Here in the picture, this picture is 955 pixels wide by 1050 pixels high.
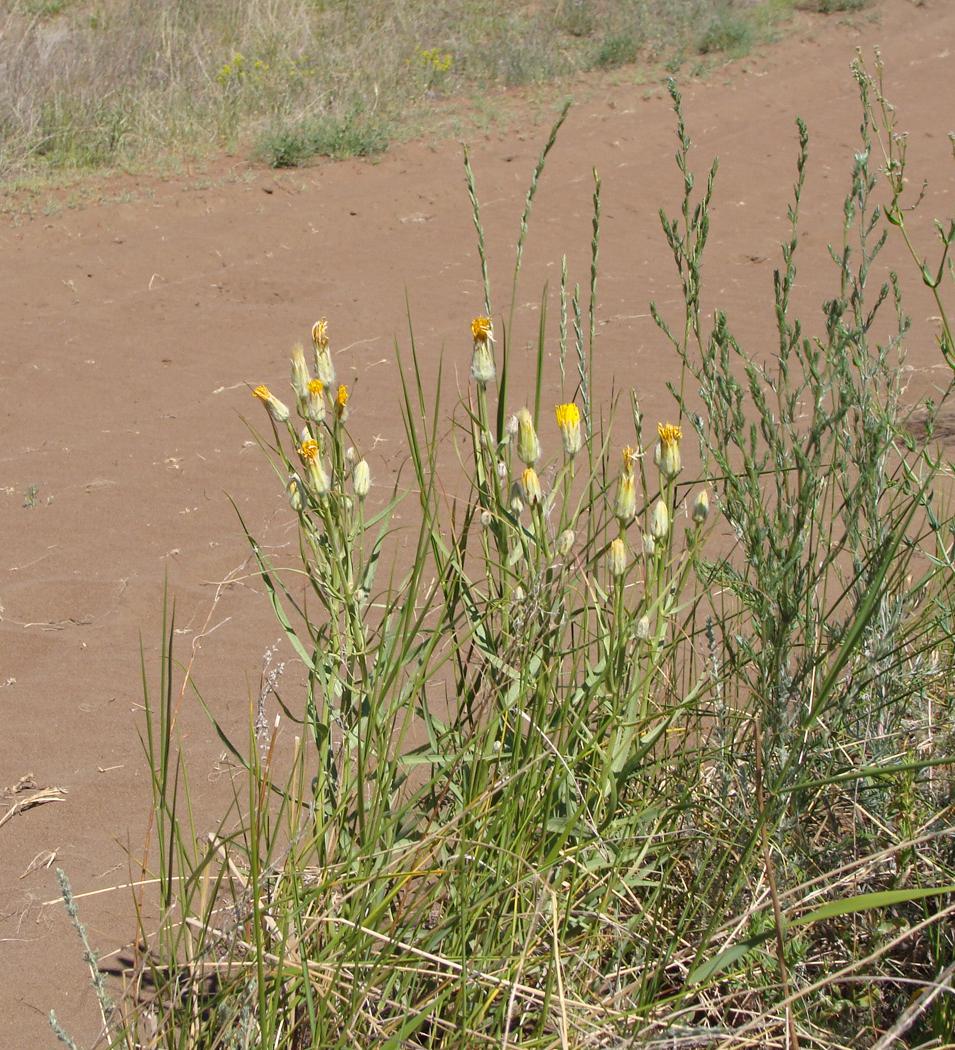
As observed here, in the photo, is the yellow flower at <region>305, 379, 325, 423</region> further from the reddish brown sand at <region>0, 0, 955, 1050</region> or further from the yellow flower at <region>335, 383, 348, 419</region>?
the reddish brown sand at <region>0, 0, 955, 1050</region>

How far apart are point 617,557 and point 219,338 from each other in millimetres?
4568

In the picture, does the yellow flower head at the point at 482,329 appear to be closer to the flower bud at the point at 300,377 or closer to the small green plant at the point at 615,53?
the flower bud at the point at 300,377

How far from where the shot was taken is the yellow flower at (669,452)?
172 centimetres

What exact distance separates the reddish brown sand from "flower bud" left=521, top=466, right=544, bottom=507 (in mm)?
863

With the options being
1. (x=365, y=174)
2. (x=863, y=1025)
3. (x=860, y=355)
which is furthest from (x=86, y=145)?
(x=863, y=1025)

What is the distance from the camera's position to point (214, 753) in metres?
2.80

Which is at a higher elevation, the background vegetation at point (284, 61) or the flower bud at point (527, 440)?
the background vegetation at point (284, 61)

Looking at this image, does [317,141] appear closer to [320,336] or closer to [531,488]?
[320,336]

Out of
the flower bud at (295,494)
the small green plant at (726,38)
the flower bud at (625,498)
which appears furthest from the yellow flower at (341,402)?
the small green plant at (726,38)

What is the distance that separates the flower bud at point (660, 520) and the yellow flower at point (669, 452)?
0.20 ft

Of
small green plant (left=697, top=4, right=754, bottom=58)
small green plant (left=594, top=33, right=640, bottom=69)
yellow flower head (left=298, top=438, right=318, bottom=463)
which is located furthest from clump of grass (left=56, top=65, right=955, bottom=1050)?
small green plant (left=697, top=4, right=754, bottom=58)

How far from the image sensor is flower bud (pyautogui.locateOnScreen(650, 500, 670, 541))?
67.0 inches

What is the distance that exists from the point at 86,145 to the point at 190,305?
2560mm

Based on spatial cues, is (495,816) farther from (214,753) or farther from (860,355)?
(214,753)
